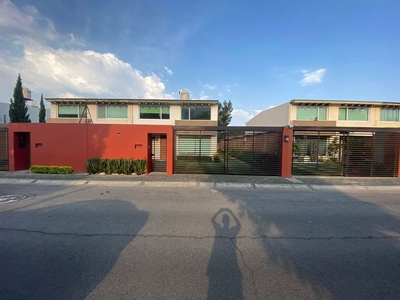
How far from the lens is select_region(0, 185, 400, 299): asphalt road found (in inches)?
95.2

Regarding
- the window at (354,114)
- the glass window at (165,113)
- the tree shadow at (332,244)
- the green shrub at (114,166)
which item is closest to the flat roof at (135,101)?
the glass window at (165,113)

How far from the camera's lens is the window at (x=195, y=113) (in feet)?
64.4

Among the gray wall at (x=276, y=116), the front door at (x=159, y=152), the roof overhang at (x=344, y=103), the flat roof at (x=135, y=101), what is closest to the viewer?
the front door at (x=159, y=152)

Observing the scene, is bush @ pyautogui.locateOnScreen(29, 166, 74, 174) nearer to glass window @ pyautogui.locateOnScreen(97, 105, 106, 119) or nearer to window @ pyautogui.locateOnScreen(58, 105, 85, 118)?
glass window @ pyautogui.locateOnScreen(97, 105, 106, 119)

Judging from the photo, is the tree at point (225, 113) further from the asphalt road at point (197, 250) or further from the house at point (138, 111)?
the asphalt road at point (197, 250)

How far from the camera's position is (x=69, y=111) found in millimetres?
20188

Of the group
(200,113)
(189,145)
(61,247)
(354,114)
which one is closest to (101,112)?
(200,113)

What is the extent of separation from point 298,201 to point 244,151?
529 centimetres

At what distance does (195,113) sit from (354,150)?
43.9 feet

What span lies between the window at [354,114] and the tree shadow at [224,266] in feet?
73.3

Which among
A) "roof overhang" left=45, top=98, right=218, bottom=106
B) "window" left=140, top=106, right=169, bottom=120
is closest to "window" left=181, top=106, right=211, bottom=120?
"roof overhang" left=45, top=98, right=218, bottom=106

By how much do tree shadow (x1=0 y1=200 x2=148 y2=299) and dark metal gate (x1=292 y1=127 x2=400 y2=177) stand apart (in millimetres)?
10741

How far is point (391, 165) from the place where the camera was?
1153 centimetres

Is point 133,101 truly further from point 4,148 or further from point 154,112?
point 4,148
